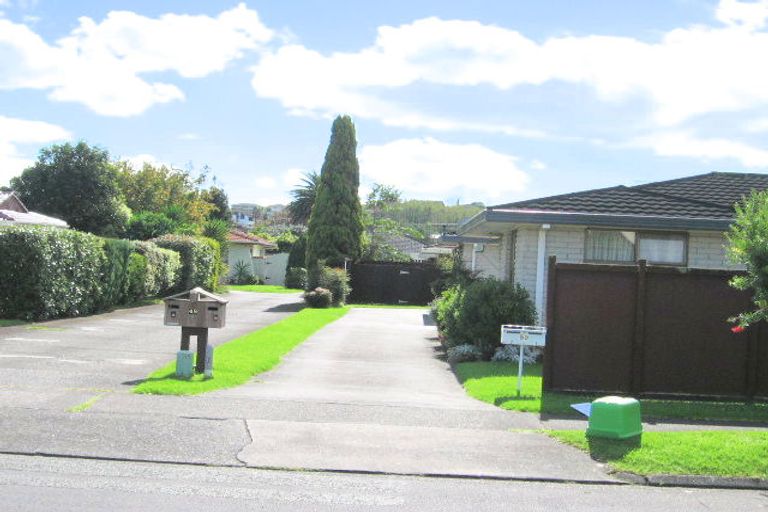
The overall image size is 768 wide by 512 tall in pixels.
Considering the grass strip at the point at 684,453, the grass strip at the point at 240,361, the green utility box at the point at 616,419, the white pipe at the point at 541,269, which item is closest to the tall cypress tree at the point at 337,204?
the grass strip at the point at 240,361

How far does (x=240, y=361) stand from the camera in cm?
1405

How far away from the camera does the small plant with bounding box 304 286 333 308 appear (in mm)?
33219

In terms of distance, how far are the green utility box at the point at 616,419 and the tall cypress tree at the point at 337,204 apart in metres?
32.2

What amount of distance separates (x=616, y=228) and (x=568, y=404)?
21.3 feet

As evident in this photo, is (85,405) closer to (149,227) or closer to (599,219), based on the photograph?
(599,219)

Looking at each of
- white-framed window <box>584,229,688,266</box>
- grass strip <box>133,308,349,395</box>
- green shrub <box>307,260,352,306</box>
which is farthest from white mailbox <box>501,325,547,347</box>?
green shrub <box>307,260,352,306</box>

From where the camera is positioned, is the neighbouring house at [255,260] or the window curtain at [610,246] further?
the neighbouring house at [255,260]

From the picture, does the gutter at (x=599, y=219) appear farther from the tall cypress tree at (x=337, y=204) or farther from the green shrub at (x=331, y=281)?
the tall cypress tree at (x=337, y=204)

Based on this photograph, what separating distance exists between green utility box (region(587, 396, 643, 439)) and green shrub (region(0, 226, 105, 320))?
15.2 m

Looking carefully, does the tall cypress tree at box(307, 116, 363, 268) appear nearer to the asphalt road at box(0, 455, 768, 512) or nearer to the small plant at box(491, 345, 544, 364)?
the small plant at box(491, 345, 544, 364)

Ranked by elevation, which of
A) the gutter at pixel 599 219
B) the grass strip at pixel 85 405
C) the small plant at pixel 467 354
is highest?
the gutter at pixel 599 219

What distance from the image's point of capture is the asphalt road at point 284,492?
20.7 feet

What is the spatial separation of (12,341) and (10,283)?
4007 millimetres

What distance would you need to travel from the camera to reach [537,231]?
55.9 feet
